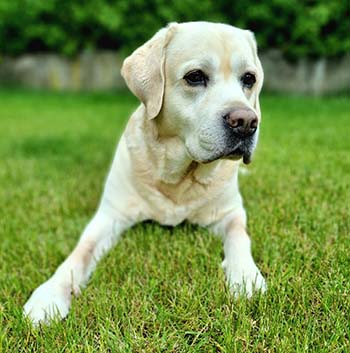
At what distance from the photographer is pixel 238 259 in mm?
2010

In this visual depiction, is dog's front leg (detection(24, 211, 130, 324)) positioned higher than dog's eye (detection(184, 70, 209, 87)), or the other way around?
dog's eye (detection(184, 70, 209, 87))

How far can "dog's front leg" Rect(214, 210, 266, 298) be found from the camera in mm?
1812

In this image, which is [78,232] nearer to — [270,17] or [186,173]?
[186,173]

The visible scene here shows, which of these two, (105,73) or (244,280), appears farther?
(105,73)

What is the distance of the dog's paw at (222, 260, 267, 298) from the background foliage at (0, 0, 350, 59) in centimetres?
839

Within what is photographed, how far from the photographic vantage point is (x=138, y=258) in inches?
85.0

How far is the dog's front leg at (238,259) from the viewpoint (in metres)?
1.81

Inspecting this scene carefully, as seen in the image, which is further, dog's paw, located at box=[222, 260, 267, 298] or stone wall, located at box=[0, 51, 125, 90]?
stone wall, located at box=[0, 51, 125, 90]

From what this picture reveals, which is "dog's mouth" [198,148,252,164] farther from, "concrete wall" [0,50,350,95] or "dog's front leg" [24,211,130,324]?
"concrete wall" [0,50,350,95]

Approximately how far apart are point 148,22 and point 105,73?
175 centimetres

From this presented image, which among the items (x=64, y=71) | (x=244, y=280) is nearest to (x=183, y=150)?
(x=244, y=280)

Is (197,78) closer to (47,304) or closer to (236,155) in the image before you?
(236,155)

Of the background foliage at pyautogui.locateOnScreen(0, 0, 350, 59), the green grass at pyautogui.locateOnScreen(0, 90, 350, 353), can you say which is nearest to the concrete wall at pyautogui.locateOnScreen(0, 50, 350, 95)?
the background foliage at pyautogui.locateOnScreen(0, 0, 350, 59)

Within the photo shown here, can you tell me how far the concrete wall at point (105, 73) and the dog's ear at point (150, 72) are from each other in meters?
8.45
